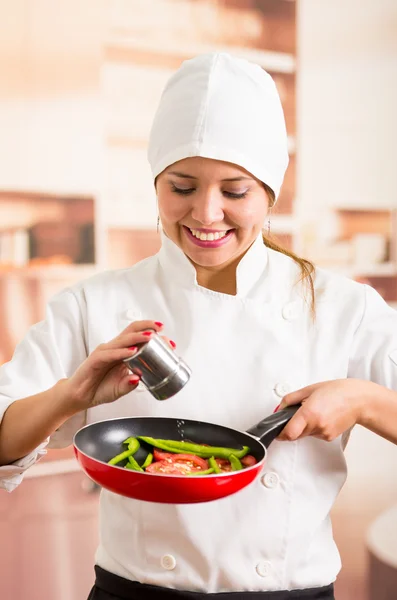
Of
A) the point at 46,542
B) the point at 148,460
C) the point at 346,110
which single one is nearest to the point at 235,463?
the point at 148,460

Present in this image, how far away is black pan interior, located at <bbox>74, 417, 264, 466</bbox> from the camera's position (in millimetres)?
1055

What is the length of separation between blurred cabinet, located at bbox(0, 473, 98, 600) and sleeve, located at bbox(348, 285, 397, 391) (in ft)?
5.66

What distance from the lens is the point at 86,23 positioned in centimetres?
296

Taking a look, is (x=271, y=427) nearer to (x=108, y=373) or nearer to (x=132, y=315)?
(x=108, y=373)

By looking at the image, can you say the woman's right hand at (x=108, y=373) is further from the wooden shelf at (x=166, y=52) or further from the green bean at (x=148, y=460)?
the wooden shelf at (x=166, y=52)

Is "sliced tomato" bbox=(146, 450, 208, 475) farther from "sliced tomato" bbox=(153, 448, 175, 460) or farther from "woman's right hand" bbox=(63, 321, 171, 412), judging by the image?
"woman's right hand" bbox=(63, 321, 171, 412)

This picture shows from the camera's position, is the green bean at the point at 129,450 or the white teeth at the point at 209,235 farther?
Result: the white teeth at the point at 209,235

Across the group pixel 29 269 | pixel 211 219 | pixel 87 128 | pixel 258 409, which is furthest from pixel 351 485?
pixel 211 219

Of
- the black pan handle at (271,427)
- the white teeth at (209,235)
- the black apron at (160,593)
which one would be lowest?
the black apron at (160,593)

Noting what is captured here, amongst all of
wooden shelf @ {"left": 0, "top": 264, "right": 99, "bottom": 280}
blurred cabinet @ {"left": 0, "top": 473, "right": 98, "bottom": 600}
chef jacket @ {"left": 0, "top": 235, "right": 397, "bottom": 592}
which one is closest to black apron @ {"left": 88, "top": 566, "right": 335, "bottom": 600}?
chef jacket @ {"left": 0, "top": 235, "right": 397, "bottom": 592}

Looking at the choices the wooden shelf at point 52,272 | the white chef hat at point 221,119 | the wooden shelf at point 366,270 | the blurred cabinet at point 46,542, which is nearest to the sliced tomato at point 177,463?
the white chef hat at point 221,119

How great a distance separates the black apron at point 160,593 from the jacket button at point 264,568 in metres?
0.03

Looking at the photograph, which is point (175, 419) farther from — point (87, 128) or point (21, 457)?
point (87, 128)

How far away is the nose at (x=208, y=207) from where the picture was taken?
1092 mm
